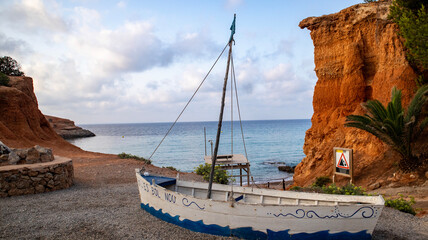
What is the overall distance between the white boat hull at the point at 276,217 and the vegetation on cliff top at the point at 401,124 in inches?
309

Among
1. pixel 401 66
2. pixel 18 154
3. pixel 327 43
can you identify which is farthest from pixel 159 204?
pixel 327 43

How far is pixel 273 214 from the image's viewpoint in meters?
6.01

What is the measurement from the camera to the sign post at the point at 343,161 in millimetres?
12484

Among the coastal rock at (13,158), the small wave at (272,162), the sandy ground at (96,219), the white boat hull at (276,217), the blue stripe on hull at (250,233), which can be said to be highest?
the coastal rock at (13,158)

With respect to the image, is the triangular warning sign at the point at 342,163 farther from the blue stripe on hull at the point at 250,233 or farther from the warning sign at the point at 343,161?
the blue stripe on hull at the point at 250,233

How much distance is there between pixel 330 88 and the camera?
63.1 ft

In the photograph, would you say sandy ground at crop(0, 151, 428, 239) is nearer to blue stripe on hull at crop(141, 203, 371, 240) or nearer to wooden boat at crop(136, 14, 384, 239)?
blue stripe on hull at crop(141, 203, 371, 240)

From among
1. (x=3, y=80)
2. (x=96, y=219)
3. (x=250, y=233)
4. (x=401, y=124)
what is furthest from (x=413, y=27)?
(x=3, y=80)

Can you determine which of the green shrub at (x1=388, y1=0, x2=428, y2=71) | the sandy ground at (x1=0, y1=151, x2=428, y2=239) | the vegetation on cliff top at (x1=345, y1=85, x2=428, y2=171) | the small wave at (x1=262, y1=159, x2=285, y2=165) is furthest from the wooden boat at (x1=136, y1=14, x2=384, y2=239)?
the small wave at (x1=262, y1=159, x2=285, y2=165)

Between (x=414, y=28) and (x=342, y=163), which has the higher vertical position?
(x=414, y=28)

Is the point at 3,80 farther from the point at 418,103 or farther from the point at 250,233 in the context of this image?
the point at 418,103

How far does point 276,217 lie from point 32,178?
31.6 feet

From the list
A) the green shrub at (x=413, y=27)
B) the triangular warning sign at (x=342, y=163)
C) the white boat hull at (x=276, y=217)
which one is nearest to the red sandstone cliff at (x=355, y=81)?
the green shrub at (x=413, y=27)

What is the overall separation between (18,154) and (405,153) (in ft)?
55.8
